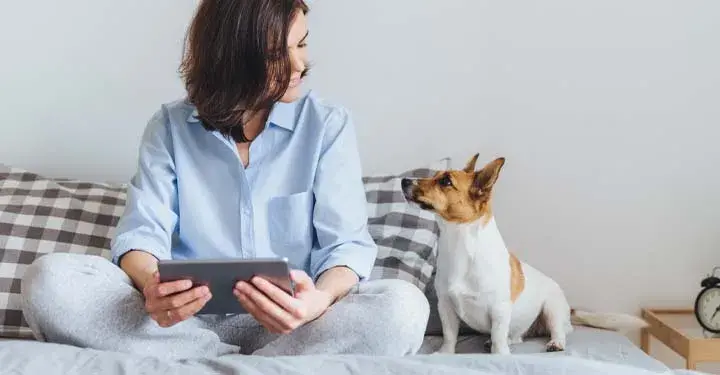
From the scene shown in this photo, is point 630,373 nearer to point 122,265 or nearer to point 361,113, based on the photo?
point 122,265

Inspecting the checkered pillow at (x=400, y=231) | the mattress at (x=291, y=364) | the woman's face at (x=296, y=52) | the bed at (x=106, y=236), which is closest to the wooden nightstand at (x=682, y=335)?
the bed at (x=106, y=236)

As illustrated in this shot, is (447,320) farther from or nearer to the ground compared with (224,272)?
nearer to the ground

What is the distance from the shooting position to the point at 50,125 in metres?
1.96

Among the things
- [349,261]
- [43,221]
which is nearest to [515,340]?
[349,261]

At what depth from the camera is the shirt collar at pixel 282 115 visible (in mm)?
1429

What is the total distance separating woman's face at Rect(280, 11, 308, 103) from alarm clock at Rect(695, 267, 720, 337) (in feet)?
3.01

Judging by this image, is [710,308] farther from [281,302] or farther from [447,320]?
[281,302]

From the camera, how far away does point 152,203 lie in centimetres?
138

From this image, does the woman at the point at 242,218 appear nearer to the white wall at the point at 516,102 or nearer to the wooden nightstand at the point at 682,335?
the white wall at the point at 516,102

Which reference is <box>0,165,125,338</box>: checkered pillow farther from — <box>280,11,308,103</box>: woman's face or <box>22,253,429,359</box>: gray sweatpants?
<box>280,11,308,103</box>: woman's face

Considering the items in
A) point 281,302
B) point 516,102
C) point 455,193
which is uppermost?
point 516,102

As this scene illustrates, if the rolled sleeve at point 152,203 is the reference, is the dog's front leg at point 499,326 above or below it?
below

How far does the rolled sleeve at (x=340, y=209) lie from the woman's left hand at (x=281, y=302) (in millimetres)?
156

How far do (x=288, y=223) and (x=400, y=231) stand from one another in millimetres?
373
